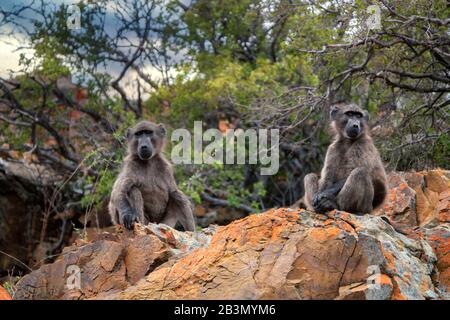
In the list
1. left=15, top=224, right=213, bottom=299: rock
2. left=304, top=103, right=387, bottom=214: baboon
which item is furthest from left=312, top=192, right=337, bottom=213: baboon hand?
left=15, top=224, right=213, bottom=299: rock

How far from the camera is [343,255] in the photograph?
15.0 feet

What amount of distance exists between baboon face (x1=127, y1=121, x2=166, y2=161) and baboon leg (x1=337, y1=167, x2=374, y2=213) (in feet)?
8.36

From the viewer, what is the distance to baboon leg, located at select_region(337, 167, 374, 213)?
254 inches

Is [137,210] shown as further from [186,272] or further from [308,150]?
[308,150]

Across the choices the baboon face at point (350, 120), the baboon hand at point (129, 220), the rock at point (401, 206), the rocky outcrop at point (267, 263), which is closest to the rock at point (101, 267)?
the rocky outcrop at point (267, 263)

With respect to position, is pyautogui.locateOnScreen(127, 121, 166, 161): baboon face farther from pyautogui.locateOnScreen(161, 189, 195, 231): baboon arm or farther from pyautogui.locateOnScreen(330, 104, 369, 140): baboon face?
pyautogui.locateOnScreen(330, 104, 369, 140): baboon face

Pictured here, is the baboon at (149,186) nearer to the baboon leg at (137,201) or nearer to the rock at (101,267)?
the baboon leg at (137,201)

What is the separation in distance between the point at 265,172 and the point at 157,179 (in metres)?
6.98

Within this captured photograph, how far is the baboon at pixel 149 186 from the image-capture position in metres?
7.63

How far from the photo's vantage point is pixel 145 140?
803cm

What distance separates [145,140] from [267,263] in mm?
3627

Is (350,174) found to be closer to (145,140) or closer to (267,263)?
(267,263)
